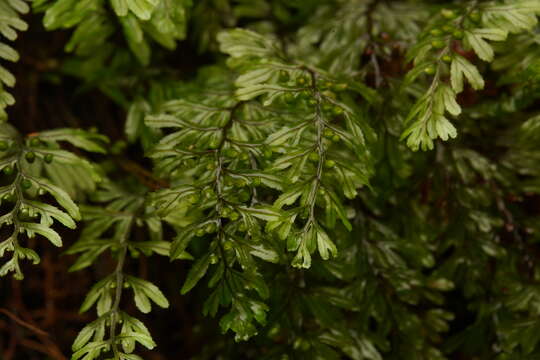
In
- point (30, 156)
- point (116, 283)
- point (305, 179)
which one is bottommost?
point (116, 283)

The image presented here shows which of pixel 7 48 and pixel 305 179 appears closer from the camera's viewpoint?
pixel 305 179

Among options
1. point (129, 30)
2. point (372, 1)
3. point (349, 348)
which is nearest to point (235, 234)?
point (349, 348)

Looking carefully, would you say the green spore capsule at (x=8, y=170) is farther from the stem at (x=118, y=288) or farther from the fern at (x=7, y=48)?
the stem at (x=118, y=288)

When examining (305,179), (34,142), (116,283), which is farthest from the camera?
(34,142)

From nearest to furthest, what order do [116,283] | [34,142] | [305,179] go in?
[305,179], [116,283], [34,142]

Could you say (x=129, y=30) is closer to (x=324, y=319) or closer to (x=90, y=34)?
(x=90, y=34)

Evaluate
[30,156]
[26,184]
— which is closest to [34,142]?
[30,156]

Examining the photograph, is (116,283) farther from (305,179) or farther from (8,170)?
(305,179)

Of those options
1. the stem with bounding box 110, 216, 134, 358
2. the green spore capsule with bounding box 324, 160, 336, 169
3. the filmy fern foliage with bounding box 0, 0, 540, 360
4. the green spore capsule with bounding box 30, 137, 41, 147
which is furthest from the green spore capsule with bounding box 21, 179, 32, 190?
the green spore capsule with bounding box 324, 160, 336, 169
